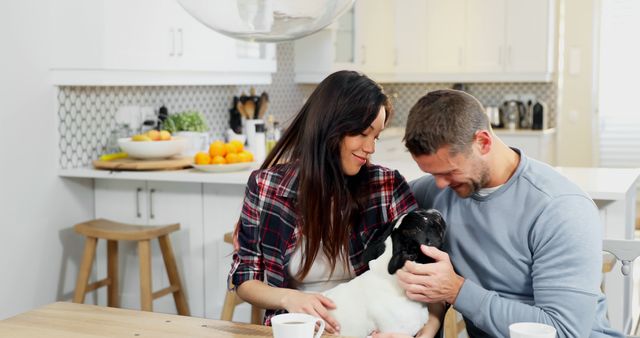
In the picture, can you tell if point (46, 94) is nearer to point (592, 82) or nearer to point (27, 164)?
point (27, 164)

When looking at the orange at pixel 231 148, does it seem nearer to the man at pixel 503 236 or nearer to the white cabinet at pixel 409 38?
the man at pixel 503 236

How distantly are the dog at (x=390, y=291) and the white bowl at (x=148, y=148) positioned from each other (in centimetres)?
216

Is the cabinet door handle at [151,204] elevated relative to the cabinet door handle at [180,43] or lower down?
lower down

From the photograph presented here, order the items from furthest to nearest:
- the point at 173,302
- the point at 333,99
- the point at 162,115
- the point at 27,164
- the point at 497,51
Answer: the point at 497,51 < the point at 162,115 < the point at 173,302 < the point at 27,164 < the point at 333,99

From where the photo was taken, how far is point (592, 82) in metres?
6.43

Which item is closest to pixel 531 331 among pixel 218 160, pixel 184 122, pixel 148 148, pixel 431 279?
pixel 431 279

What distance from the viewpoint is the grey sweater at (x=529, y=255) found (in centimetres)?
173

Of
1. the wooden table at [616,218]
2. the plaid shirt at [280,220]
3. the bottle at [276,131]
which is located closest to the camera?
the plaid shirt at [280,220]

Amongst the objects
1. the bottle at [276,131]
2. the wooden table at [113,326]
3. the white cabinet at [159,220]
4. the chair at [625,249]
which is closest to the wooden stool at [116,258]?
the white cabinet at [159,220]

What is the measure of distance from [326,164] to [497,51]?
4.40 meters

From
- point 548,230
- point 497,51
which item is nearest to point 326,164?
point 548,230

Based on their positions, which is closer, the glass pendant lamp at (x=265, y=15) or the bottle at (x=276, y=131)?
the glass pendant lamp at (x=265, y=15)

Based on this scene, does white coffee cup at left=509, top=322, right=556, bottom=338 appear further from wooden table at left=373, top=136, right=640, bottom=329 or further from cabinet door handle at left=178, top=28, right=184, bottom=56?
cabinet door handle at left=178, top=28, right=184, bottom=56

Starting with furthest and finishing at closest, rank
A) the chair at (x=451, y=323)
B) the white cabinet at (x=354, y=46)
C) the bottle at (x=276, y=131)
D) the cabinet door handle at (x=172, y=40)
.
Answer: the white cabinet at (x=354, y=46), the bottle at (x=276, y=131), the cabinet door handle at (x=172, y=40), the chair at (x=451, y=323)
